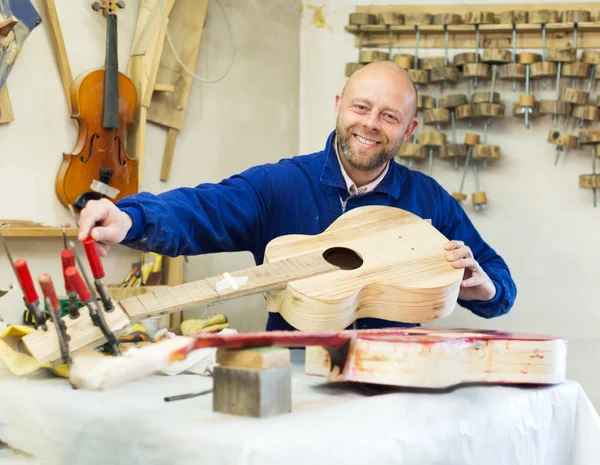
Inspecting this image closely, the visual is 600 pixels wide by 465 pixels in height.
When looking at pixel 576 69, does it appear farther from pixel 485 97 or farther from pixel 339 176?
pixel 339 176

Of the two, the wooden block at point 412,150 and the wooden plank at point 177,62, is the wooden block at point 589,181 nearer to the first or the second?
the wooden block at point 412,150

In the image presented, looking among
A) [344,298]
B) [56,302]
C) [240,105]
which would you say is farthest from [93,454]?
[240,105]

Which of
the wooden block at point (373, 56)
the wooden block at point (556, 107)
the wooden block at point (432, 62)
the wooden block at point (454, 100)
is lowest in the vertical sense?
the wooden block at point (556, 107)

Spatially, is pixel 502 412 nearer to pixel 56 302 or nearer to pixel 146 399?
pixel 146 399

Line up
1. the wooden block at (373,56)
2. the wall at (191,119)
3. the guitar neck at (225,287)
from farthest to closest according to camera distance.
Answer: the wooden block at (373,56) → the wall at (191,119) → the guitar neck at (225,287)

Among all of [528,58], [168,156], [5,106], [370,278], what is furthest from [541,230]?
[5,106]

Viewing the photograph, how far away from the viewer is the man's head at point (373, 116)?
2.39m

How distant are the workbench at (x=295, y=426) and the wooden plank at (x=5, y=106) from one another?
1.43 meters

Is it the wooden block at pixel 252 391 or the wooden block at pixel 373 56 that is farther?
the wooden block at pixel 373 56

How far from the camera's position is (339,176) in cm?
237

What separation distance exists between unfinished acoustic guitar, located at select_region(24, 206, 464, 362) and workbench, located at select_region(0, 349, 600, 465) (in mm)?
165

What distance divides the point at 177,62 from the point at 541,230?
196cm

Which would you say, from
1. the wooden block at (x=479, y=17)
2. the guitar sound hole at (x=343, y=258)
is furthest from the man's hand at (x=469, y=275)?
the wooden block at (x=479, y=17)

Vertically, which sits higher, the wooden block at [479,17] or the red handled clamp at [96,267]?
the wooden block at [479,17]
